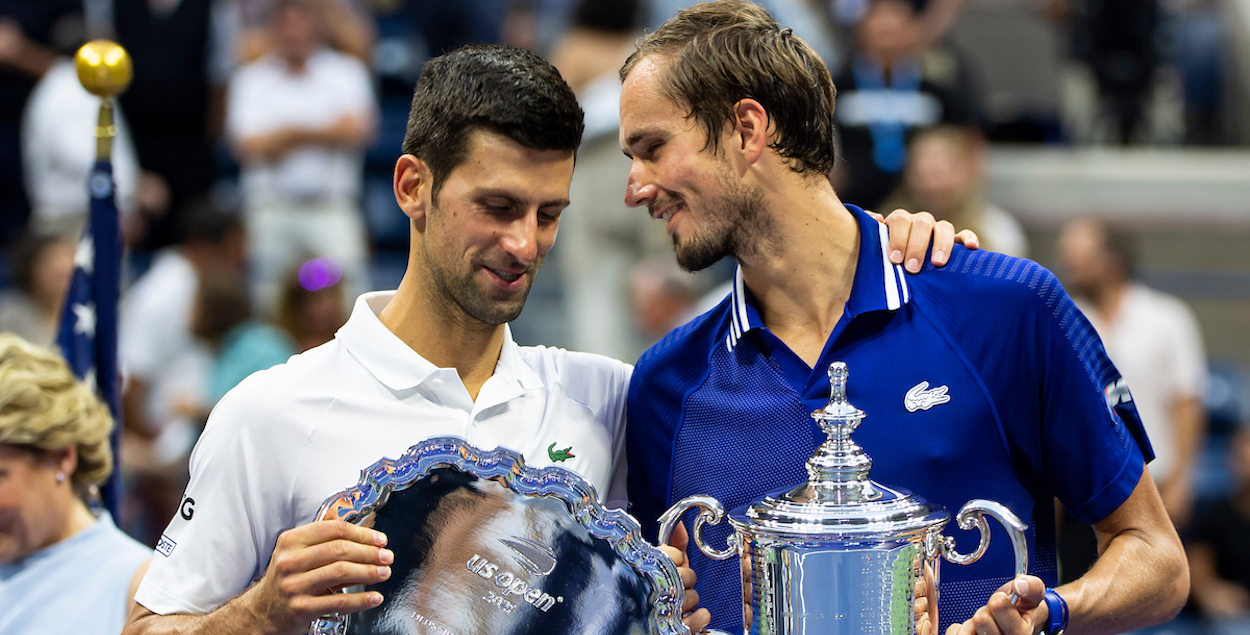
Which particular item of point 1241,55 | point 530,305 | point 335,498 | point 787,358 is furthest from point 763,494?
point 1241,55

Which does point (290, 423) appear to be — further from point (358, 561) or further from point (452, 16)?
point (452, 16)

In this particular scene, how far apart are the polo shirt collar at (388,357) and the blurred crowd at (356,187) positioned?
2818 millimetres

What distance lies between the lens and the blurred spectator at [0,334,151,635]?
9.11ft

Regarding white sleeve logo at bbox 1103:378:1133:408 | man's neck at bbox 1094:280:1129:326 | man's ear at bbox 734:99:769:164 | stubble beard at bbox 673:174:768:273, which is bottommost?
man's neck at bbox 1094:280:1129:326

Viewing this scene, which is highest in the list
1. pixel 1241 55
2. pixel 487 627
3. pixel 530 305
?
pixel 1241 55

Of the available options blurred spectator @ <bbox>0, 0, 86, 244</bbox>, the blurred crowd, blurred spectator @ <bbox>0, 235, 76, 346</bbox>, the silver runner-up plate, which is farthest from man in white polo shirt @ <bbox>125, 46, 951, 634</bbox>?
blurred spectator @ <bbox>0, 0, 86, 244</bbox>

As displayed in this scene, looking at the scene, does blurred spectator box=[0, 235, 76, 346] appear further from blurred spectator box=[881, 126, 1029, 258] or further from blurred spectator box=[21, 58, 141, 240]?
blurred spectator box=[881, 126, 1029, 258]

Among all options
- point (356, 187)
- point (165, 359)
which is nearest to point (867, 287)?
point (165, 359)

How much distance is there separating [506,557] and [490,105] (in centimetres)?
69

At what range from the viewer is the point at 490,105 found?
228cm

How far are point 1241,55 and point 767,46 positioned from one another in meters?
7.34

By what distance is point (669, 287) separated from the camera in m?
6.02

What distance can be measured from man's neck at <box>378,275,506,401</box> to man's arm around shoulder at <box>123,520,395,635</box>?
43 centimetres

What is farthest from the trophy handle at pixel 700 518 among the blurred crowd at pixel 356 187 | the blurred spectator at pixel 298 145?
the blurred spectator at pixel 298 145
